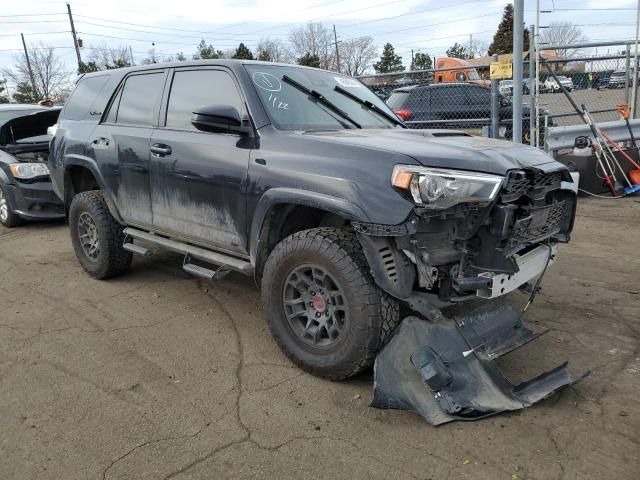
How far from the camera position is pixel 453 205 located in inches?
117

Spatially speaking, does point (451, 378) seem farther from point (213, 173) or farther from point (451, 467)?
point (213, 173)

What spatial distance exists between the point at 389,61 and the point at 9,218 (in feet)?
222

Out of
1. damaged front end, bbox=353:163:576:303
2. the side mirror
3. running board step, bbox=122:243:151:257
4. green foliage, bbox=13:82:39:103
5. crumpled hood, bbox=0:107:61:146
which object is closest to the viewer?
damaged front end, bbox=353:163:576:303

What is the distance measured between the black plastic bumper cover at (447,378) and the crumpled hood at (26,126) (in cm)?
738

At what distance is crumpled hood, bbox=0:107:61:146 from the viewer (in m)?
8.16

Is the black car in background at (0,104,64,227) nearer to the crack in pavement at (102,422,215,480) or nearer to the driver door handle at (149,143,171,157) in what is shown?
the driver door handle at (149,143,171,157)

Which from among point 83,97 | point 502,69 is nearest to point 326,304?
point 83,97

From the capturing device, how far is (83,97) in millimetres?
5574

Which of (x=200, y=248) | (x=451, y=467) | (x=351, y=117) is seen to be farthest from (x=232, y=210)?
(x=451, y=467)

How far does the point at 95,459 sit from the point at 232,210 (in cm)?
180

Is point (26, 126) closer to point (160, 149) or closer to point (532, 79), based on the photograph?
point (160, 149)

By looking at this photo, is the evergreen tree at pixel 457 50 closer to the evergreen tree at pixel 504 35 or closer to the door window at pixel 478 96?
the evergreen tree at pixel 504 35

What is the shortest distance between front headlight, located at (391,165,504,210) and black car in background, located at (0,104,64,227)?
20.7 feet

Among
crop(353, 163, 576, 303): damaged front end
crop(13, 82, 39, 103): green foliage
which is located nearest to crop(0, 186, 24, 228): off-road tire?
crop(353, 163, 576, 303): damaged front end
